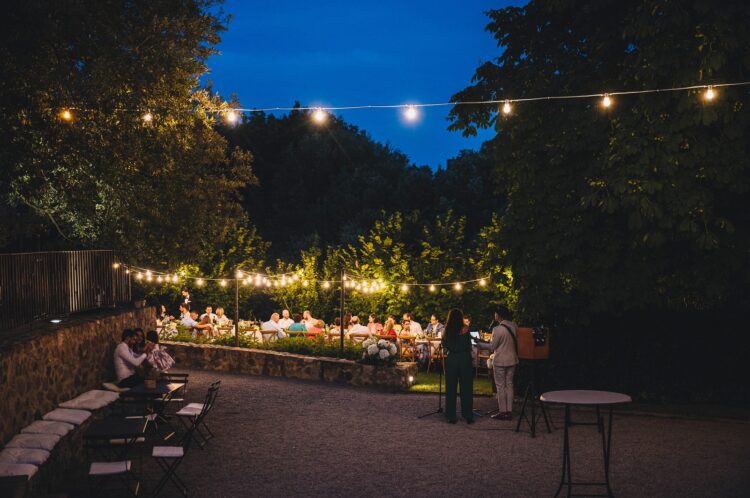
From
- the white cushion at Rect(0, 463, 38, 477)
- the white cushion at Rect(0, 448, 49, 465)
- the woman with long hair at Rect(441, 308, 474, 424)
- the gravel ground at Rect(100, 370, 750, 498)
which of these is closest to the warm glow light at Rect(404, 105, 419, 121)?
the woman with long hair at Rect(441, 308, 474, 424)

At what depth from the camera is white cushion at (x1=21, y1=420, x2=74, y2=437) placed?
820 cm

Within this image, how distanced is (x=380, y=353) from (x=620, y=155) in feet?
20.0

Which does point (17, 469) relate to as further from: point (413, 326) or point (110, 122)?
point (413, 326)

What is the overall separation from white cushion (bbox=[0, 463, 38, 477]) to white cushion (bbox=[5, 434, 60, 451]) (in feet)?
2.21

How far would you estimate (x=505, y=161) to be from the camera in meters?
13.3

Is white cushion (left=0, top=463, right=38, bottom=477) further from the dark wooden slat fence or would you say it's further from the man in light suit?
the man in light suit

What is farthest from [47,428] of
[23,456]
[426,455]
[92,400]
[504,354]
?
A: [504,354]

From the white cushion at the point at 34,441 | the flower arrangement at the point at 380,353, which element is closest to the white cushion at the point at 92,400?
the white cushion at the point at 34,441

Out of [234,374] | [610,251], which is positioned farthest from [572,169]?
[234,374]

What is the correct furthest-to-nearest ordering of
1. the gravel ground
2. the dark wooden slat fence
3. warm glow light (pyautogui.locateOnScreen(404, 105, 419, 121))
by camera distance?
warm glow light (pyautogui.locateOnScreen(404, 105, 419, 121)) < the dark wooden slat fence < the gravel ground

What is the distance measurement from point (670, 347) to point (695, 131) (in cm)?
401

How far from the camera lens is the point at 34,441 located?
25.5ft

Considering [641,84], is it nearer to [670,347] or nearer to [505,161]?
[505,161]

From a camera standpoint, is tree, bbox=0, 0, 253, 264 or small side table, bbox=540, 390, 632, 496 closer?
small side table, bbox=540, 390, 632, 496
